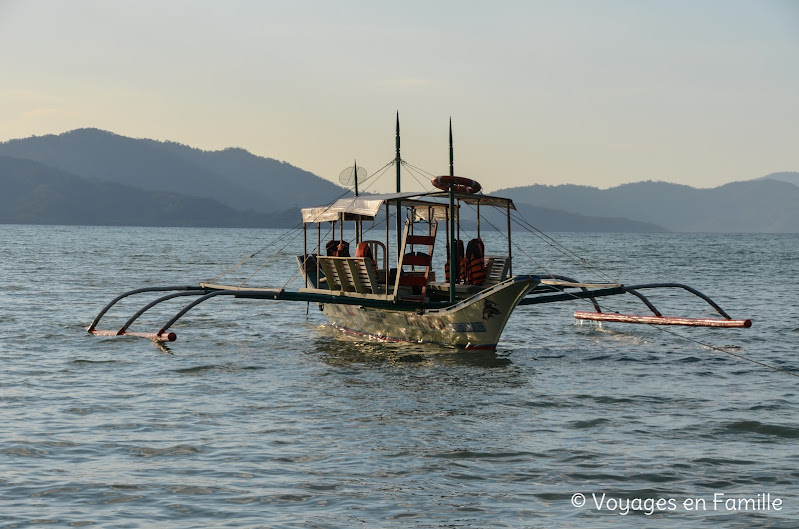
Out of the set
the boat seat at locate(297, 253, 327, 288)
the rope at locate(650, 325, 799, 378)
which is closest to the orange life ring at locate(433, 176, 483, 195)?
the boat seat at locate(297, 253, 327, 288)

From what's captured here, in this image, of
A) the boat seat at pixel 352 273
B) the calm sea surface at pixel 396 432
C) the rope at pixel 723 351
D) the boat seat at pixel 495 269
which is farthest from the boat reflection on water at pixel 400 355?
the rope at pixel 723 351

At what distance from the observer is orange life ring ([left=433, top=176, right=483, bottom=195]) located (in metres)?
23.8

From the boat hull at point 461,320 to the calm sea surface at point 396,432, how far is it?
498mm

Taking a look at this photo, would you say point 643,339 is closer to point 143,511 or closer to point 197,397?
point 197,397

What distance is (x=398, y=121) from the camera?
30000mm

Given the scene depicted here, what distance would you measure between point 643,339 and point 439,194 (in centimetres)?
832

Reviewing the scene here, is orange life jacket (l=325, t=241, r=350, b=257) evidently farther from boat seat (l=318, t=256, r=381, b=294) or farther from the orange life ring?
the orange life ring

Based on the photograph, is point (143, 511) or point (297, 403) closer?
point (143, 511)

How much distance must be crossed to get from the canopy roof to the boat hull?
9.44 feet

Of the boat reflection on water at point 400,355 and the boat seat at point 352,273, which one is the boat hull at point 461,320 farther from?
the boat seat at point 352,273

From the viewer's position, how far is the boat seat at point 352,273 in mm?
24359

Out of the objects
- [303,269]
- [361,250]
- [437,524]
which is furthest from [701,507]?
[303,269]

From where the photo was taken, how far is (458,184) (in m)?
→ 24.1

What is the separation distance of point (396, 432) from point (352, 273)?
986 cm
